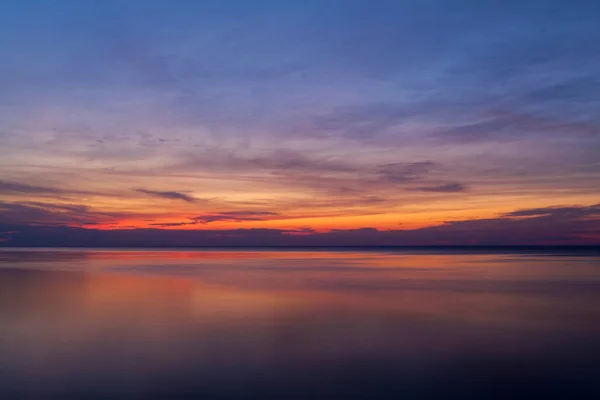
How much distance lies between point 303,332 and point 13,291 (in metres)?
13.5

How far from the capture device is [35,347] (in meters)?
11.3

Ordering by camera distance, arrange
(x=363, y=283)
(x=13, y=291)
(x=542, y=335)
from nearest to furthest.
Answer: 1. (x=542, y=335)
2. (x=13, y=291)
3. (x=363, y=283)

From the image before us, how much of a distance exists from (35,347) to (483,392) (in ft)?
29.0

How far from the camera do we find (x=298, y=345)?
37.6 feet

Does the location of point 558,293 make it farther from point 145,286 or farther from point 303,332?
point 145,286

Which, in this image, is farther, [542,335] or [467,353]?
[542,335]

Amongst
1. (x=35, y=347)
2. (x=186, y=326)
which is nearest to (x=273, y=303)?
(x=186, y=326)

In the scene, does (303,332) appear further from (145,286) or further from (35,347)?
(145,286)

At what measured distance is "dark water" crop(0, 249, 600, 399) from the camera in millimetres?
8672

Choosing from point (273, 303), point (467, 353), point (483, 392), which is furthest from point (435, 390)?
point (273, 303)

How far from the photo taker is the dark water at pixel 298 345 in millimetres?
8672

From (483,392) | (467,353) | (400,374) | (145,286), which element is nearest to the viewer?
(483,392)

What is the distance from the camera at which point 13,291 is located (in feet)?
67.7

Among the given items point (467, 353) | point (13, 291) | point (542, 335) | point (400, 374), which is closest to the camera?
point (400, 374)
